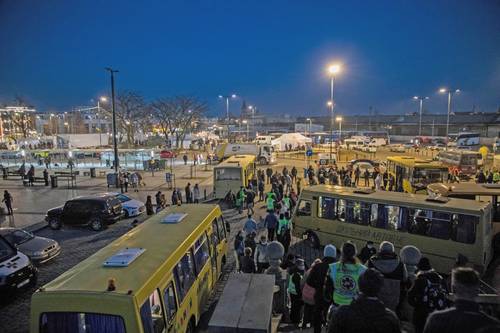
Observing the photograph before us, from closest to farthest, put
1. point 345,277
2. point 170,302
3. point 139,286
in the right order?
point 139,286 → point 345,277 → point 170,302

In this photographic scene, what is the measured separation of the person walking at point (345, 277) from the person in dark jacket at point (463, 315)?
2285mm

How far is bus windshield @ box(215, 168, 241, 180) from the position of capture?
22234 mm

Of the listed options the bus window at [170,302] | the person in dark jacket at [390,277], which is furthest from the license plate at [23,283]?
the person in dark jacket at [390,277]

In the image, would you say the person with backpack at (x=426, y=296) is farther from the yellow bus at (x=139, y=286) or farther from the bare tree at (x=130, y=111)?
the bare tree at (x=130, y=111)

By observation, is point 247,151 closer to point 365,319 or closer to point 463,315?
point 365,319

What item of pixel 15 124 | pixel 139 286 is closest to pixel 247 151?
pixel 139 286

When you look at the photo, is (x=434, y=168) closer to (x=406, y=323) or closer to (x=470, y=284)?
(x=406, y=323)

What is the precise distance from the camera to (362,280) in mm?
3537

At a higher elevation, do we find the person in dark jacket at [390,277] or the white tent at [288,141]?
the white tent at [288,141]

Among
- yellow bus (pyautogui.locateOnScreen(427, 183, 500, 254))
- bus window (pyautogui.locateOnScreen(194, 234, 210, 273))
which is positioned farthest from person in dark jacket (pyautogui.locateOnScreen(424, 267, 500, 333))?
yellow bus (pyautogui.locateOnScreen(427, 183, 500, 254))

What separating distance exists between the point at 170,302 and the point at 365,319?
12.7 feet

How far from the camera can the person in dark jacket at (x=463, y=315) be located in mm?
2936

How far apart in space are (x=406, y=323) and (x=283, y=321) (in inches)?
103

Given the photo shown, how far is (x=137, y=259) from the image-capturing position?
244 inches
